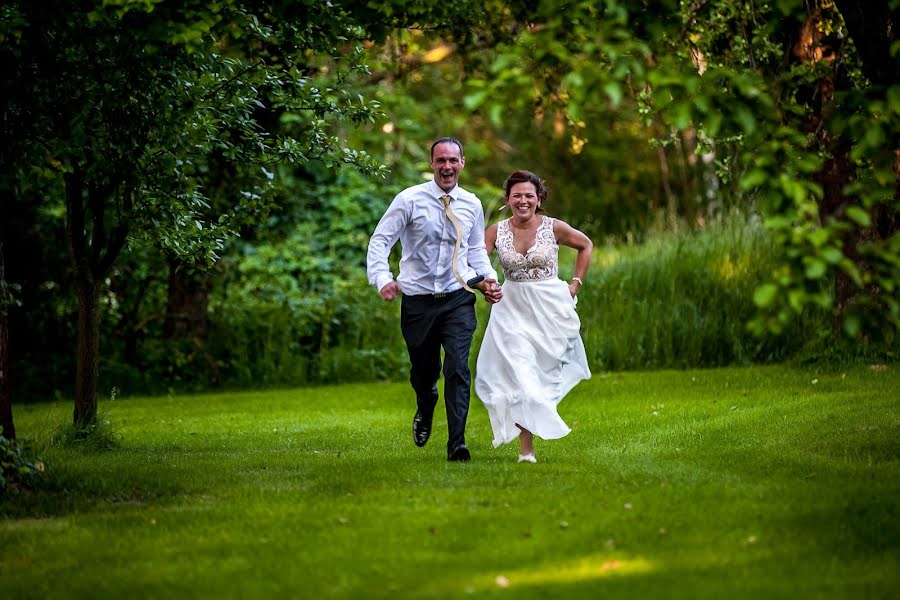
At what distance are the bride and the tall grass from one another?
695 cm

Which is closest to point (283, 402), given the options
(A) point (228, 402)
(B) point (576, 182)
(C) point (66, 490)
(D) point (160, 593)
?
(A) point (228, 402)

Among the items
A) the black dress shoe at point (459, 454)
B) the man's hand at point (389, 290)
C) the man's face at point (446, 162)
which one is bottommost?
the black dress shoe at point (459, 454)

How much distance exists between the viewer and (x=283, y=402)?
1484 cm

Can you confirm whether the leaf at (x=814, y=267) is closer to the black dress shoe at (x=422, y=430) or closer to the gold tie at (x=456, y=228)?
the gold tie at (x=456, y=228)

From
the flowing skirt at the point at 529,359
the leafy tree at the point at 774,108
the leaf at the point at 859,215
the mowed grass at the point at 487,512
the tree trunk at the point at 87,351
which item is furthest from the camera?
the tree trunk at the point at 87,351

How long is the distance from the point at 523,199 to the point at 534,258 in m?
0.45

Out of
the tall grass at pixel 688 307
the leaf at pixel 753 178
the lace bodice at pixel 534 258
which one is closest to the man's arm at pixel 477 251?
the lace bodice at pixel 534 258

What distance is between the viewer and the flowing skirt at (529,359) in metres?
8.98

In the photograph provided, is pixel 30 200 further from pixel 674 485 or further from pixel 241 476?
pixel 674 485

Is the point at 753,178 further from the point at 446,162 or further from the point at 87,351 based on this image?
the point at 87,351

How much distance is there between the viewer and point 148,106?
9000 millimetres

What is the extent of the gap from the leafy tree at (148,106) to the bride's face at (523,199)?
4.95 ft

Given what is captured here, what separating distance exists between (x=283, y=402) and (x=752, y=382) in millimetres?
5357

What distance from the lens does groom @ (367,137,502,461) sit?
910 centimetres
